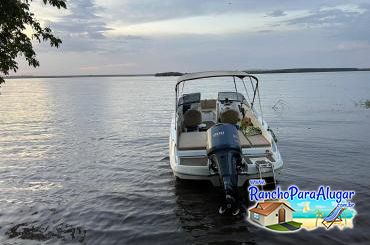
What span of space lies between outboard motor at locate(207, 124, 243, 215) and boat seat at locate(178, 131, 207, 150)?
1.44 meters

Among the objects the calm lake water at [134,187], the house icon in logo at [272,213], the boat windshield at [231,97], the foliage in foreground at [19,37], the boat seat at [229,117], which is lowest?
the calm lake water at [134,187]

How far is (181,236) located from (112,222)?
210 cm

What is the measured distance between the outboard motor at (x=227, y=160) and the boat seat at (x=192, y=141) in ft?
4.72

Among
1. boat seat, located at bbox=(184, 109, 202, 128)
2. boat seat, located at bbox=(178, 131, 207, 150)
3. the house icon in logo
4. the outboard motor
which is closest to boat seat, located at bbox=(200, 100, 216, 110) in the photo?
boat seat, located at bbox=(184, 109, 202, 128)

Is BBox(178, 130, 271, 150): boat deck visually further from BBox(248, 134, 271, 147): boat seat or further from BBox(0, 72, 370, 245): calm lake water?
BBox(0, 72, 370, 245): calm lake water

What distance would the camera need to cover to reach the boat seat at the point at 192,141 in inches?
482

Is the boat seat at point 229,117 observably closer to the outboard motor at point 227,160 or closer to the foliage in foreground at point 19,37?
the outboard motor at point 227,160

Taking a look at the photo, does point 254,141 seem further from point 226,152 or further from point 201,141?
point 226,152

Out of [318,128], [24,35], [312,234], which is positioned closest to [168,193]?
[312,234]

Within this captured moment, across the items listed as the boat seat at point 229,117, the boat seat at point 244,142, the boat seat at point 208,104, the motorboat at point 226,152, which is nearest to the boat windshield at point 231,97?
the boat seat at point 208,104

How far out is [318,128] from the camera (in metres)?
24.8

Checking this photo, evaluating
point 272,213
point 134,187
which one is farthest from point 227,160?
point 134,187

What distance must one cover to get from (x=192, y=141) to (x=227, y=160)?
317 cm

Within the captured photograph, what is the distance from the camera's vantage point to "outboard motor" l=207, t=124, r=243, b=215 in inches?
367
